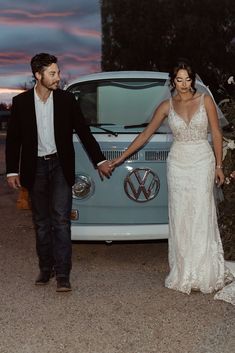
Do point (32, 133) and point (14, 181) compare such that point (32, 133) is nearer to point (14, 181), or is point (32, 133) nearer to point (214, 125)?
point (14, 181)

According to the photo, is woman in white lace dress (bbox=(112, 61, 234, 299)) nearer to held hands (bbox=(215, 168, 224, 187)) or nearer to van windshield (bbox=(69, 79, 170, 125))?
held hands (bbox=(215, 168, 224, 187))

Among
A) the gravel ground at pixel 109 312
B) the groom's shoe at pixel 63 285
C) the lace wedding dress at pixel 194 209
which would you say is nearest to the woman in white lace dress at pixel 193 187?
the lace wedding dress at pixel 194 209

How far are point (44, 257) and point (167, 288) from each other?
1.12 meters

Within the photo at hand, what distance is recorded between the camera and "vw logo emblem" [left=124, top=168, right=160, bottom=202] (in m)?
6.26

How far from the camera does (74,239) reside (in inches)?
253

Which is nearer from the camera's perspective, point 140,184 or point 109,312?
point 109,312

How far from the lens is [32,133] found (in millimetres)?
5453

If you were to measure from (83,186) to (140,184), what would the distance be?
55cm

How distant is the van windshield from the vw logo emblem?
2.69 feet

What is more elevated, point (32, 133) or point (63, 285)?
point (32, 133)

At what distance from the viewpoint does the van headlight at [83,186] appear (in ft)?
20.7

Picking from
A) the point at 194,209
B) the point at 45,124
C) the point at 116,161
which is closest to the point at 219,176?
the point at 194,209

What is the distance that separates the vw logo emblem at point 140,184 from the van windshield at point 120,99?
2.69ft

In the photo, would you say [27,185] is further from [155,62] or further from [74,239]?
[155,62]
